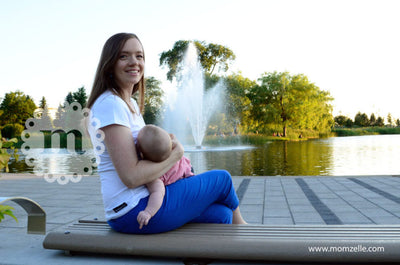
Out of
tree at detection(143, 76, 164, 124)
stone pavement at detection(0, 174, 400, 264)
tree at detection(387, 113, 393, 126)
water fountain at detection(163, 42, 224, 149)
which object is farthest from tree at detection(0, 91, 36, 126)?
tree at detection(387, 113, 393, 126)

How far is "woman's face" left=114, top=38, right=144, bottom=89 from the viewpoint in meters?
2.26

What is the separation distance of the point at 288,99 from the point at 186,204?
4585 centimetres

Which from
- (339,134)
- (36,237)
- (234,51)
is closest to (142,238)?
(36,237)

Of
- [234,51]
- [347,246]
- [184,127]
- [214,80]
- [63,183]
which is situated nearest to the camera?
[347,246]

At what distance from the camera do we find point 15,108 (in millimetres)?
48188

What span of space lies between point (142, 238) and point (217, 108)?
1646 inches

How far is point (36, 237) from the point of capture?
3.07 meters

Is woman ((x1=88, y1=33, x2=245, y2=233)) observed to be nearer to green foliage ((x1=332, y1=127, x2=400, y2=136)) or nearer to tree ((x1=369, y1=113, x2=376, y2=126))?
green foliage ((x1=332, y1=127, x2=400, y2=136))

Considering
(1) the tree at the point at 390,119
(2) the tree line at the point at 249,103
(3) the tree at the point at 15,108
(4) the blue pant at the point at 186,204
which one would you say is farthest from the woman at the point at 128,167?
(1) the tree at the point at 390,119

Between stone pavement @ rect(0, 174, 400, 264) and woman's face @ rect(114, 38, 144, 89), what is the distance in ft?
3.60

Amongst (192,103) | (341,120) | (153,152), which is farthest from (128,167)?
(341,120)

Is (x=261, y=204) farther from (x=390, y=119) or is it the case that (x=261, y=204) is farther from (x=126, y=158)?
(x=390, y=119)

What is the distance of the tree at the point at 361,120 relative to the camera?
78750mm

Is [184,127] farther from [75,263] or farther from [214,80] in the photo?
[75,263]
